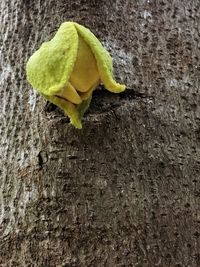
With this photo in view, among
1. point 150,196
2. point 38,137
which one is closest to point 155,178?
point 150,196

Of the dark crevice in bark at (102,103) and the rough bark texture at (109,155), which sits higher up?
the dark crevice in bark at (102,103)

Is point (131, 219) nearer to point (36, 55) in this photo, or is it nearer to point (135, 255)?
point (135, 255)

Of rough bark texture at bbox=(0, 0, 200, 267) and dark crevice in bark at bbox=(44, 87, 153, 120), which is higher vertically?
dark crevice in bark at bbox=(44, 87, 153, 120)

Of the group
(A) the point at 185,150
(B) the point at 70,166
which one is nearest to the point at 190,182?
(A) the point at 185,150

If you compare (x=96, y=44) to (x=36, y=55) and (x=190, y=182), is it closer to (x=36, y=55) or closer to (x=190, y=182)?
(x=36, y=55)

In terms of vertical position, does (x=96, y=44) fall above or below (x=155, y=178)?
above

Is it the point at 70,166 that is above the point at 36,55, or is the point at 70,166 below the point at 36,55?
below
